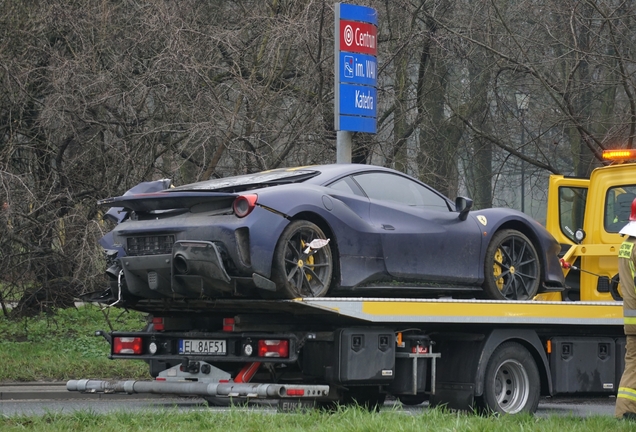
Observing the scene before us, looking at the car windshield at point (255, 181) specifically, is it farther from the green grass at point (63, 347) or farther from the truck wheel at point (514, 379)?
the green grass at point (63, 347)

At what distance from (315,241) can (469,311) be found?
158cm

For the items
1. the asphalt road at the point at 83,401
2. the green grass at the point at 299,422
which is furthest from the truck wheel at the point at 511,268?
the green grass at the point at 299,422

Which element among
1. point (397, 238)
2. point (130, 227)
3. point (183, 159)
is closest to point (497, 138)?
point (183, 159)

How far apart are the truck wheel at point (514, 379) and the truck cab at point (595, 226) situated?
1.74 metres

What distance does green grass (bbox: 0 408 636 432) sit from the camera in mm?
7293

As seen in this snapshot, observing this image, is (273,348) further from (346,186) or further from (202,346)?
(346,186)

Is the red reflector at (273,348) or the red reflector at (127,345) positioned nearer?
the red reflector at (273,348)

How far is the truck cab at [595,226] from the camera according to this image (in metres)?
11.6

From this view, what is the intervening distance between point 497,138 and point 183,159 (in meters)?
6.00

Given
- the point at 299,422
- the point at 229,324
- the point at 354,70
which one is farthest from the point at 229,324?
the point at 354,70

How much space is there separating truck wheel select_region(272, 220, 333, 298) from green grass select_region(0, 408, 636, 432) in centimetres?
96

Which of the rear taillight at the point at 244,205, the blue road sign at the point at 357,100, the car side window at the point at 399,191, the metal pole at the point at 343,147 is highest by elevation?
the blue road sign at the point at 357,100

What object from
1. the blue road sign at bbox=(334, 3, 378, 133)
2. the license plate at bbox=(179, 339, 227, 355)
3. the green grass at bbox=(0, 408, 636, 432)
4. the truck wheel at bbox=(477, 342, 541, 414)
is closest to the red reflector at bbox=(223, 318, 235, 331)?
the license plate at bbox=(179, 339, 227, 355)

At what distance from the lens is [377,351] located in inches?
338
